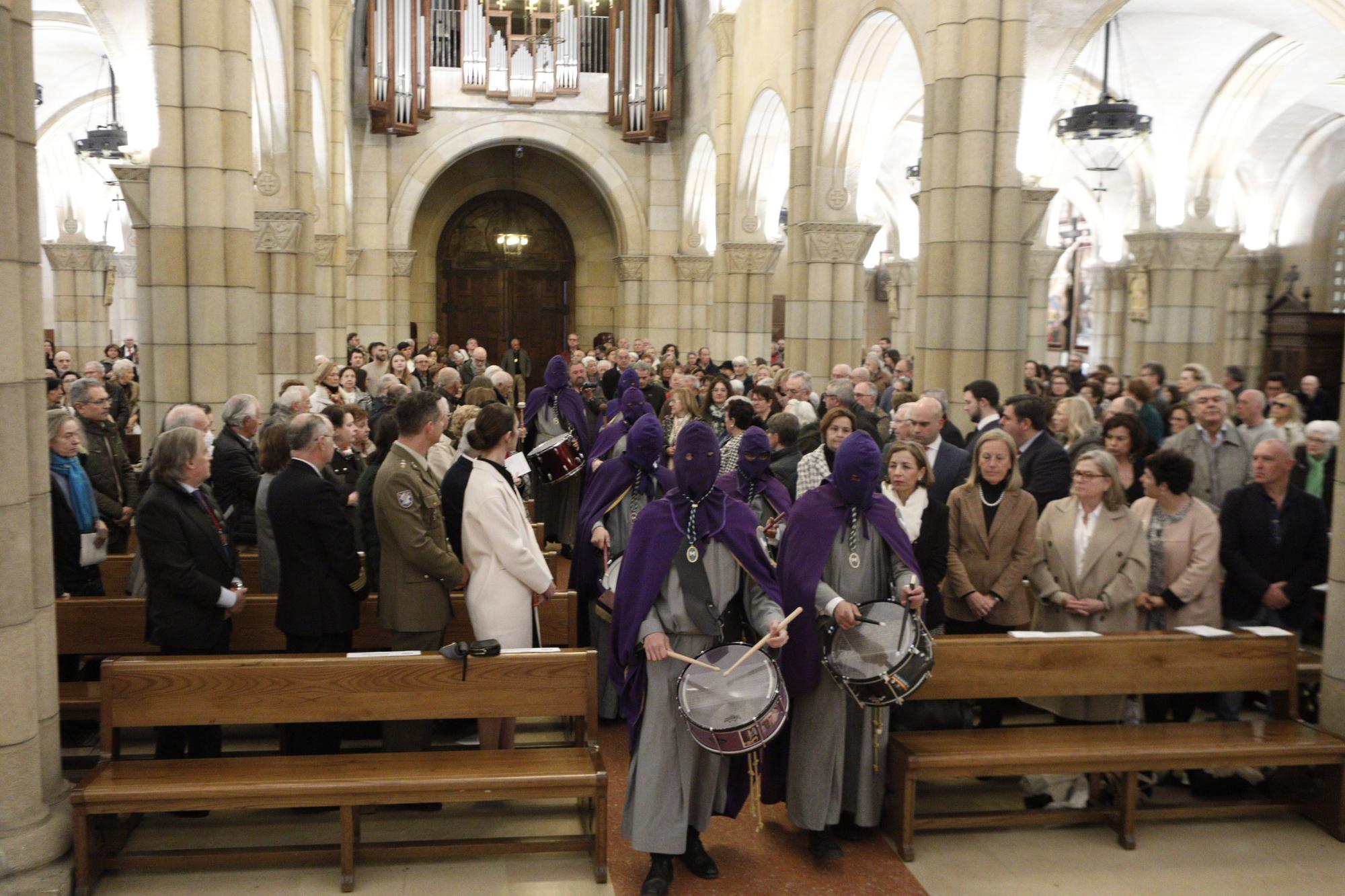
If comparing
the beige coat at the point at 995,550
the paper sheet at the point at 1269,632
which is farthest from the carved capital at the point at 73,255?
the paper sheet at the point at 1269,632

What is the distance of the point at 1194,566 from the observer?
5559mm

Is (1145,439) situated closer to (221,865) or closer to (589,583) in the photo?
(589,583)

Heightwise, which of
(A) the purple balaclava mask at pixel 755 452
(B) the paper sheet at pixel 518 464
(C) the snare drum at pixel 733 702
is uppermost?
(A) the purple balaclava mask at pixel 755 452

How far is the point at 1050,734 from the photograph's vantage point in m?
4.97

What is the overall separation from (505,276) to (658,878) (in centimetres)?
2281

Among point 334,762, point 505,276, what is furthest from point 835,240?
point 505,276

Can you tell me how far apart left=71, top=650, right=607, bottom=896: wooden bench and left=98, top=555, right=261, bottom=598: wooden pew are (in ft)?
5.98

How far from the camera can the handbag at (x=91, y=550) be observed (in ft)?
19.4

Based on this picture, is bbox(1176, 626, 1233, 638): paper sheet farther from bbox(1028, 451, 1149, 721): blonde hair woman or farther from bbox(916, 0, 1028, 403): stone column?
bbox(916, 0, 1028, 403): stone column

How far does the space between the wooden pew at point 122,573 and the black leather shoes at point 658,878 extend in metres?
3.04

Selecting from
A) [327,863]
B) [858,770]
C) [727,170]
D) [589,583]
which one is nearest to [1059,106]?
[727,170]

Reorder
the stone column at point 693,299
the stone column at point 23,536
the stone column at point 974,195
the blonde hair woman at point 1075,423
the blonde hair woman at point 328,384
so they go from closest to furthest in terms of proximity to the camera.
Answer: the stone column at point 23,536, the blonde hair woman at point 1075,423, the blonde hair woman at point 328,384, the stone column at point 974,195, the stone column at point 693,299

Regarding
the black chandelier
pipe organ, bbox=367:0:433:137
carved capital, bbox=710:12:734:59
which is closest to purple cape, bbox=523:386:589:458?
the black chandelier

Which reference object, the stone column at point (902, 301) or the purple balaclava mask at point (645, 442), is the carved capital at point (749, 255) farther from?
the purple balaclava mask at point (645, 442)
